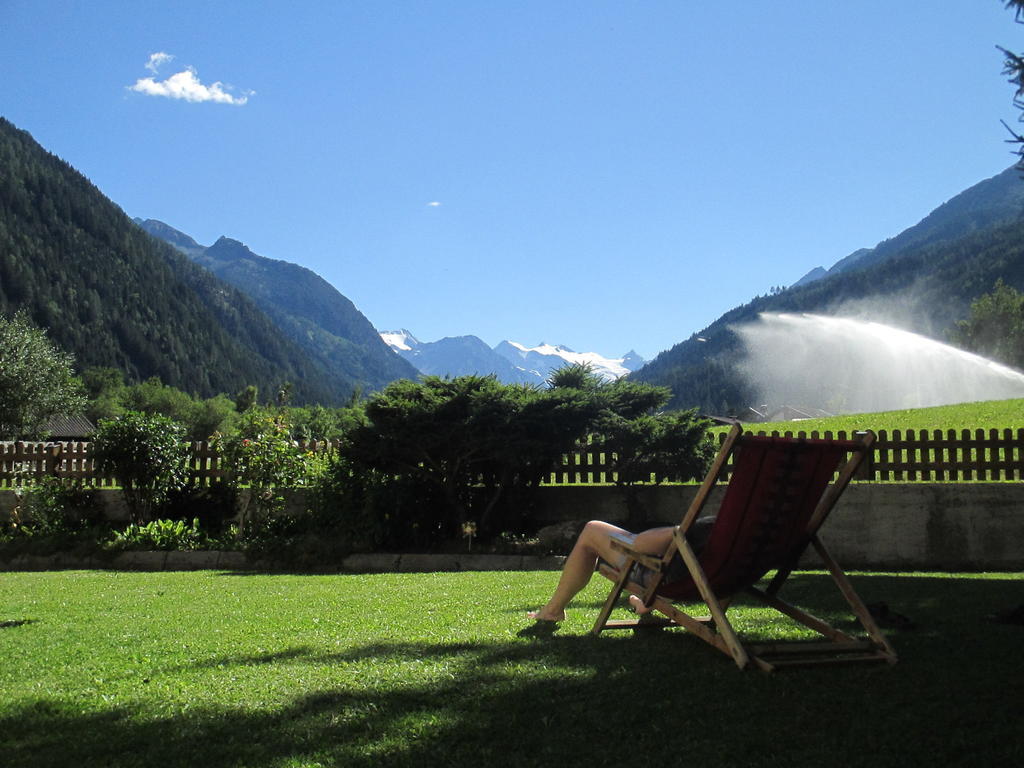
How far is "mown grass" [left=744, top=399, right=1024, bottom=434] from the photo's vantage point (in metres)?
16.3

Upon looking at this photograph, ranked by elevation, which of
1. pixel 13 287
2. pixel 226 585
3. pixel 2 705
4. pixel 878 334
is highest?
pixel 13 287

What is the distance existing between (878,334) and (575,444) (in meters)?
89.6

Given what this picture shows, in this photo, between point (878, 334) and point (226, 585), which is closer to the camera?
point (226, 585)

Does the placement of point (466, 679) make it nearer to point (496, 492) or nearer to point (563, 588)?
point (563, 588)

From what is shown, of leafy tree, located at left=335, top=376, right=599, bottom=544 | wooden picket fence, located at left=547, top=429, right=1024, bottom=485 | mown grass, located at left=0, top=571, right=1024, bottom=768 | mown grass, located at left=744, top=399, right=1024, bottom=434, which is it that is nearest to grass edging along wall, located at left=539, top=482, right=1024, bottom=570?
wooden picket fence, located at left=547, top=429, right=1024, bottom=485

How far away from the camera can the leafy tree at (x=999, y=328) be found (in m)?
75.1

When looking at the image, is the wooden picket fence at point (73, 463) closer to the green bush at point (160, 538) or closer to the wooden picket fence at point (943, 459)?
the green bush at point (160, 538)

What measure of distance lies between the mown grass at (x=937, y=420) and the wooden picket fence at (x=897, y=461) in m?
5.28

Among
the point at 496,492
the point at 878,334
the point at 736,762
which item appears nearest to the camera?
the point at 736,762

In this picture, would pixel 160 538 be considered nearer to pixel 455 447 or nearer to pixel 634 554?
pixel 455 447

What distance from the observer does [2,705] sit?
3279 millimetres

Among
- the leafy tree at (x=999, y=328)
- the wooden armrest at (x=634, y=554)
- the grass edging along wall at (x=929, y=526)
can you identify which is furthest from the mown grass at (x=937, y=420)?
the leafy tree at (x=999, y=328)

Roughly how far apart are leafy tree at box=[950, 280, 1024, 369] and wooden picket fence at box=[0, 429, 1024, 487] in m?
75.4

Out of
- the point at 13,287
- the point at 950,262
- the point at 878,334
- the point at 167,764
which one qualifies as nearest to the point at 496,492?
the point at 167,764
